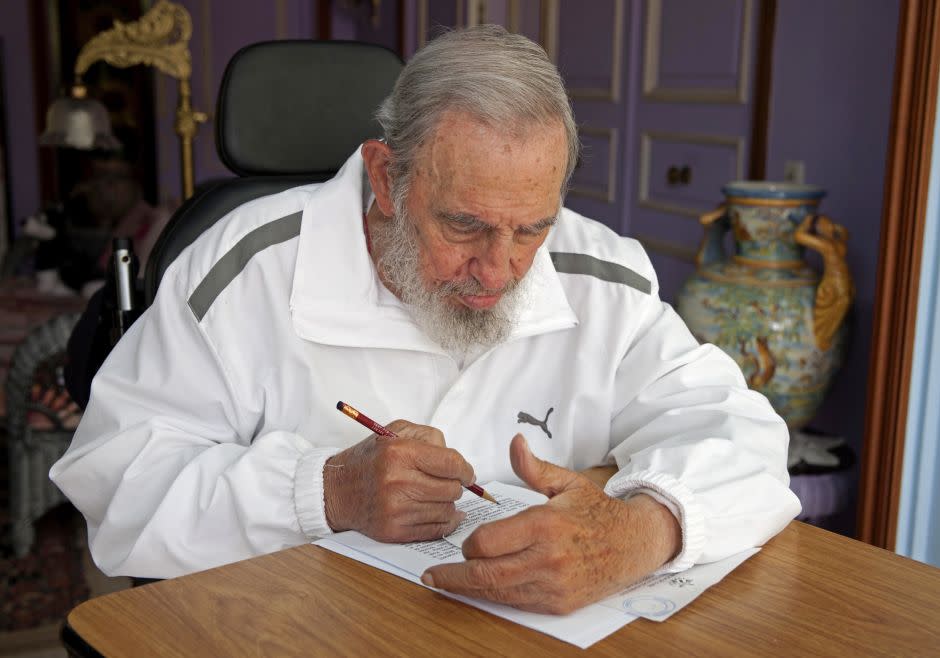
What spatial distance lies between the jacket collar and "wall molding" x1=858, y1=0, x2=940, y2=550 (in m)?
1.01

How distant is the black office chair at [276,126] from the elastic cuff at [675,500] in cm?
90

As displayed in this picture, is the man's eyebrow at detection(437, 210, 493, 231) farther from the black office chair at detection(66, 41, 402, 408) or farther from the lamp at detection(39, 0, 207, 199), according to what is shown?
the lamp at detection(39, 0, 207, 199)

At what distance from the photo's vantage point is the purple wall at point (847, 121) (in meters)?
2.54

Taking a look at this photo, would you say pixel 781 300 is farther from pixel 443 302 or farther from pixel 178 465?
pixel 178 465

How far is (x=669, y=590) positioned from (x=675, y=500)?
0.43ft

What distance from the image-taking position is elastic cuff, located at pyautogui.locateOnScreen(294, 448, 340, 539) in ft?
4.05

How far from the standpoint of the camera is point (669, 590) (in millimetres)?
1090

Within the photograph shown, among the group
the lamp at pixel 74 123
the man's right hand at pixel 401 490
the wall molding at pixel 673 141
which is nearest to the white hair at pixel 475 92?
the man's right hand at pixel 401 490

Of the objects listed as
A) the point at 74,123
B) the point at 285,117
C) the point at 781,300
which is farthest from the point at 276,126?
the point at 74,123

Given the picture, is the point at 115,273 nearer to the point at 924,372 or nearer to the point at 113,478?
the point at 113,478

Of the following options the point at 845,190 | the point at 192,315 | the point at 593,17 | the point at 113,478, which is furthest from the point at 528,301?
the point at 593,17

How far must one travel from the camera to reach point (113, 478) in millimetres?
1366

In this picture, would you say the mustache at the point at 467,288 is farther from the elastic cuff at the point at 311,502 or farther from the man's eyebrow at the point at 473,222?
the elastic cuff at the point at 311,502

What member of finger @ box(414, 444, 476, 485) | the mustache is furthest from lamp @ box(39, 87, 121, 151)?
finger @ box(414, 444, 476, 485)
